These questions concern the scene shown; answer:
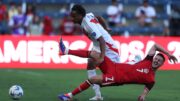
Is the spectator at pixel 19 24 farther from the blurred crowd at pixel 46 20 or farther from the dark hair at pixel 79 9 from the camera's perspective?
the dark hair at pixel 79 9

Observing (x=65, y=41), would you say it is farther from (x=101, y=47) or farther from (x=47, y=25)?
(x=101, y=47)

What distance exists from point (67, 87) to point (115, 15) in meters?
11.2

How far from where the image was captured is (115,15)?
25.3 metres

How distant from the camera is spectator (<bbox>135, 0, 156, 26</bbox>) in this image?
25.2 metres

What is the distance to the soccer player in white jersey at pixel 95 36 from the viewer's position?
1125cm

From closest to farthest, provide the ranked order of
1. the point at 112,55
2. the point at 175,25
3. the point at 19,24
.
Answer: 1. the point at 112,55
2. the point at 19,24
3. the point at 175,25

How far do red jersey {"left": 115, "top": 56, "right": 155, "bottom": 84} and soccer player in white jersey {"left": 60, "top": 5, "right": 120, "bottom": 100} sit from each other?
0.45 meters

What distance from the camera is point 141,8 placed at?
82.9 ft

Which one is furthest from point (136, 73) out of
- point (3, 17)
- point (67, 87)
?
point (3, 17)

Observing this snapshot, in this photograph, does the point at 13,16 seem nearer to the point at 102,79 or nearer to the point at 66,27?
the point at 66,27

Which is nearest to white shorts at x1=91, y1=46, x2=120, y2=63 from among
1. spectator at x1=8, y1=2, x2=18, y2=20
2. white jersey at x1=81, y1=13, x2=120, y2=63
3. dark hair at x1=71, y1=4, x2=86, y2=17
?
white jersey at x1=81, y1=13, x2=120, y2=63

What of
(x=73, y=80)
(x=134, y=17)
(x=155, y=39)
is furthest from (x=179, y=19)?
(x=73, y=80)

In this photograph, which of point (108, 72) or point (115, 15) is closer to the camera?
point (108, 72)

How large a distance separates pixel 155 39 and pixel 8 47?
574 centimetres
